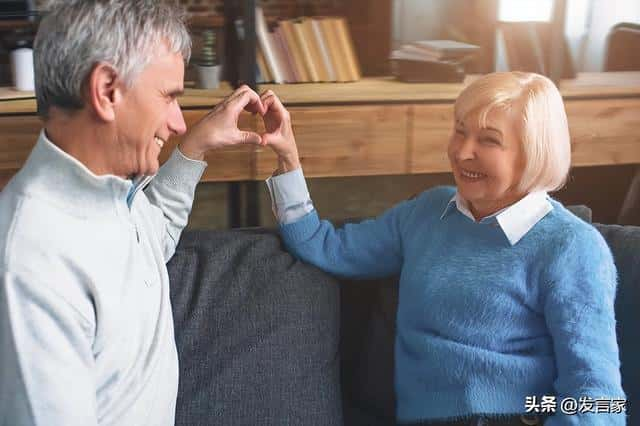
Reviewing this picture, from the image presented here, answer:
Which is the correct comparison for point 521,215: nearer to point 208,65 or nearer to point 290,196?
point 290,196

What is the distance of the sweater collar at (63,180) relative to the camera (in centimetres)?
110

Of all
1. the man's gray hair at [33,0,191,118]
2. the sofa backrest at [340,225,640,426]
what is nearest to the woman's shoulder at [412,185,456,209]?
the sofa backrest at [340,225,640,426]

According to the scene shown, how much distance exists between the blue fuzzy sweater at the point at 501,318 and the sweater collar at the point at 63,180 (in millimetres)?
722

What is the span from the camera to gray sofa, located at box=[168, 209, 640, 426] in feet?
5.21

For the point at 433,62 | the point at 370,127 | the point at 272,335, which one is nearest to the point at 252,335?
the point at 272,335

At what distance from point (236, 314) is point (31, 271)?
0.68m

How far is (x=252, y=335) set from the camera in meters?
1.64

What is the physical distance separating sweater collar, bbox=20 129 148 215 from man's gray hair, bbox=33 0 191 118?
3.0 inches

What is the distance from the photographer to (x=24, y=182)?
1.10m

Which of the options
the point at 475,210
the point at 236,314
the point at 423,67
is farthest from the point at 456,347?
the point at 423,67

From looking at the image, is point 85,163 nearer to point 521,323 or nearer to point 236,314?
point 236,314

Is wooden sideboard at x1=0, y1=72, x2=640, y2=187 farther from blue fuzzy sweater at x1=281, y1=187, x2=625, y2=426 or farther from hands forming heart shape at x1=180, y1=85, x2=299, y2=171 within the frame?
blue fuzzy sweater at x1=281, y1=187, x2=625, y2=426

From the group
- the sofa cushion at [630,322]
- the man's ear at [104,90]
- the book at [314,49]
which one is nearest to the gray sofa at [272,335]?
the sofa cushion at [630,322]

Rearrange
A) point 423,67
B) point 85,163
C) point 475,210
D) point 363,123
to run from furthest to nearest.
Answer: point 423,67 → point 363,123 → point 475,210 → point 85,163
